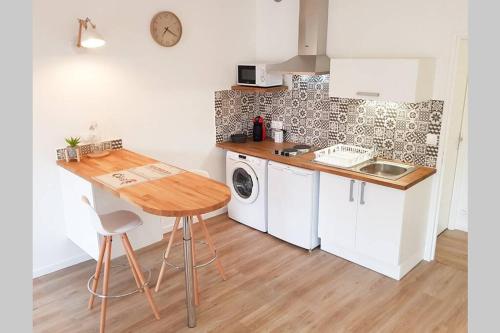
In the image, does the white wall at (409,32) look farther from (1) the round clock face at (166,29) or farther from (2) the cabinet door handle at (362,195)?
(1) the round clock face at (166,29)

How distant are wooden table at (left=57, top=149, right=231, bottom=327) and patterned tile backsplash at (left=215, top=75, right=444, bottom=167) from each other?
1792mm

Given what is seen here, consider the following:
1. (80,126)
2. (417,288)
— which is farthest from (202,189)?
(417,288)

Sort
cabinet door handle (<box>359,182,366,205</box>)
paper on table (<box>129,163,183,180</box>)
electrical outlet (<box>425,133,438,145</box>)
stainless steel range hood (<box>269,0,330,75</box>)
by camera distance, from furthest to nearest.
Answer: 1. stainless steel range hood (<box>269,0,330,75</box>)
2. electrical outlet (<box>425,133,438,145</box>)
3. cabinet door handle (<box>359,182,366,205</box>)
4. paper on table (<box>129,163,183,180</box>)

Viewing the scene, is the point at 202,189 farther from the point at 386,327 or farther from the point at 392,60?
the point at 392,60

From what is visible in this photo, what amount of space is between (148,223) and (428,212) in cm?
255

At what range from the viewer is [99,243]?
3016mm

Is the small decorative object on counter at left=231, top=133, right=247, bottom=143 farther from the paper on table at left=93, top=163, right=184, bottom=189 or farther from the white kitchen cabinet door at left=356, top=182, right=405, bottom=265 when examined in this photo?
the white kitchen cabinet door at left=356, top=182, right=405, bottom=265

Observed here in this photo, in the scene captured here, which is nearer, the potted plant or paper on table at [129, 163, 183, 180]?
paper on table at [129, 163, 183, 180]

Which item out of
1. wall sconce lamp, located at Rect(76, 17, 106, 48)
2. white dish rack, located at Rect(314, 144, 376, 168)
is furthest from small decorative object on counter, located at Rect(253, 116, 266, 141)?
wall sconce lamp, located at Rect(76, 17, 106, 48)

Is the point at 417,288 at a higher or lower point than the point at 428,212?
lower

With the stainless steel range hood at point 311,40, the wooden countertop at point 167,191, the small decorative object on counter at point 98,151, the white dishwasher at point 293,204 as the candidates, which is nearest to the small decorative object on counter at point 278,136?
the white dishwasher at point 293,204

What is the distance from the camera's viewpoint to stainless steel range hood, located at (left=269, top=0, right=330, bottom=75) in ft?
13.1

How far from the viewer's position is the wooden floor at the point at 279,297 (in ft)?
9.46

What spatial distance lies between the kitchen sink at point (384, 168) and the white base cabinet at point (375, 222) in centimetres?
18
